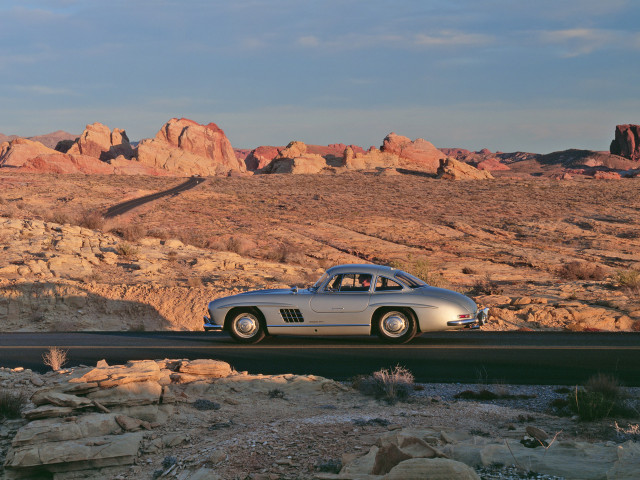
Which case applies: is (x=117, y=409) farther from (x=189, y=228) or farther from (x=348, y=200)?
(x=348, y=200)

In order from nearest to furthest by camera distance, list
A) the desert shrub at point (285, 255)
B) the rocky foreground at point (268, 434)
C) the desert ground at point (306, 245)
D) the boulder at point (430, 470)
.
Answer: the boulder at point (430, 470) < the rocky foreground at point (268, 434) < the desert ground at point (306, 245) < the desert shrub at point (285, 255)

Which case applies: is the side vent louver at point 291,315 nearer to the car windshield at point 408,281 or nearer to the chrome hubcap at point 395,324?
the chrome hubcap at point 395,324

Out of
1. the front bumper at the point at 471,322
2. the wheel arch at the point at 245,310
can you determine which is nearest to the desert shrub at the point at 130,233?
the wheel arch at the point at 245,310

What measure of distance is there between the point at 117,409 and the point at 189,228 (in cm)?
3670

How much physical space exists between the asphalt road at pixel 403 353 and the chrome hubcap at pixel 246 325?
0.29 m

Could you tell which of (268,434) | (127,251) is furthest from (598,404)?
(127,251)

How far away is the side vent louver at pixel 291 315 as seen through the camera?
13508 millimetres

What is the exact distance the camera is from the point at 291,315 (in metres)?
13.6

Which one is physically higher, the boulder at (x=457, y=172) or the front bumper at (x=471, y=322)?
the boulder at (x=457, y=172)

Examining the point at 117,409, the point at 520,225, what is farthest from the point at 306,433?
the point at 520,225

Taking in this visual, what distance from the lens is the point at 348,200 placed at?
59.6 metres

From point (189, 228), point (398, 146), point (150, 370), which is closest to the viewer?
point (150, 370)

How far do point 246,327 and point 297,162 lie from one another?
93.7 meters

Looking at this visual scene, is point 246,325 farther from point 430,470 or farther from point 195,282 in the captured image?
point 195,282
